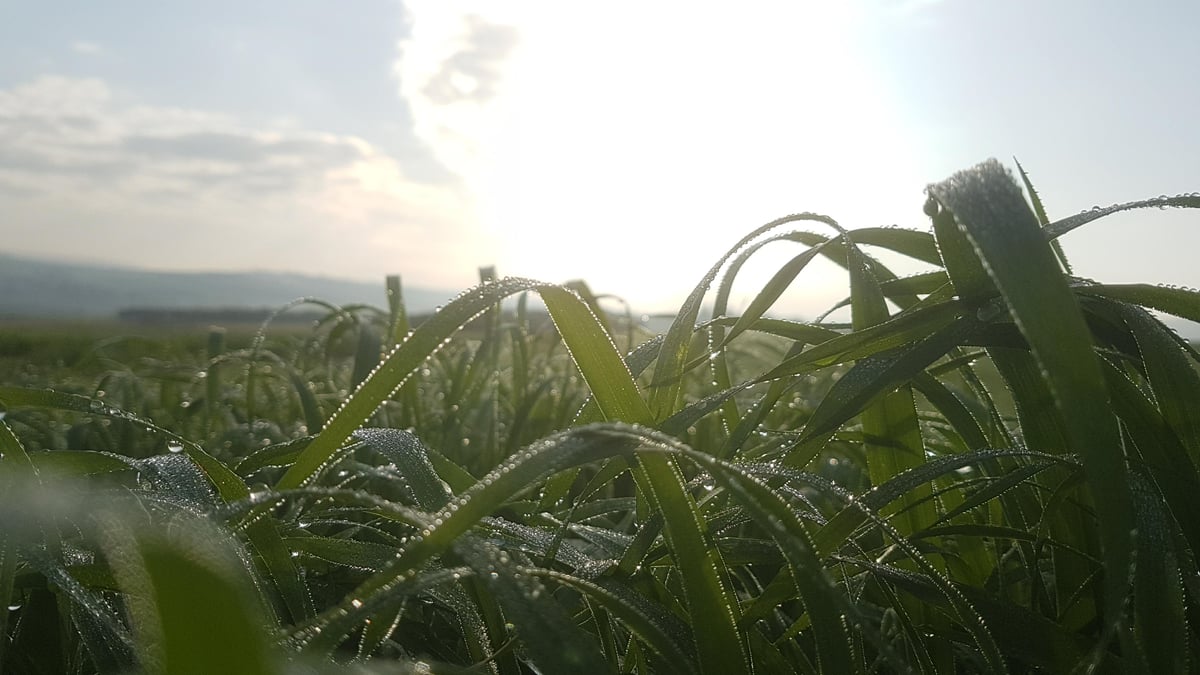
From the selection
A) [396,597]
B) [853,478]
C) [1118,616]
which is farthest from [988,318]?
[853,478]

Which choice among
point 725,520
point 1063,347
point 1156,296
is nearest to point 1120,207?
point 1156,296

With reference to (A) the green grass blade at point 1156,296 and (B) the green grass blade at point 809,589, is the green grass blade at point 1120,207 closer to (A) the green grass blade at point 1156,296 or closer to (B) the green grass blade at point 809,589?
(A) the green grass blade at point 1156,296

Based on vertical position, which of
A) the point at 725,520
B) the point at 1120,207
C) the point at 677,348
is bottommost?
the point at 725,520

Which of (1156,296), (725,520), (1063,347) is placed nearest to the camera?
(1063,347)

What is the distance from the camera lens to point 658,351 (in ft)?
3.27

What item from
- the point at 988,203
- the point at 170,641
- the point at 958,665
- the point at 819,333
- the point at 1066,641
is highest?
the point at 988,203

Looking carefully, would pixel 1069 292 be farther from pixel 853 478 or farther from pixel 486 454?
pixel 486 454

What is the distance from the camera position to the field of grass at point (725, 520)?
1.78ft

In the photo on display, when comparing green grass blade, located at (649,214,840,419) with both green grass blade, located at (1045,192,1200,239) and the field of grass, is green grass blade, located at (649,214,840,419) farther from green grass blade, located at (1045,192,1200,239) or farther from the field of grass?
green grass blade, located at (1045,192,1200,239)

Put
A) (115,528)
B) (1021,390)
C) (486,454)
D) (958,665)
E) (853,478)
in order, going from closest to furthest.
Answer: (115,528) < (1021,390) < (958,665) < (853,478) < (486,454)

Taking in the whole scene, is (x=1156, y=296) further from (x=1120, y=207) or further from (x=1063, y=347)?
(x=1063, y=347)

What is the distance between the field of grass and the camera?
543 millimetres

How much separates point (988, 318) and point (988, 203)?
0.19 metres

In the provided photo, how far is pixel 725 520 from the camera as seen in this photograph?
2.91 feet
